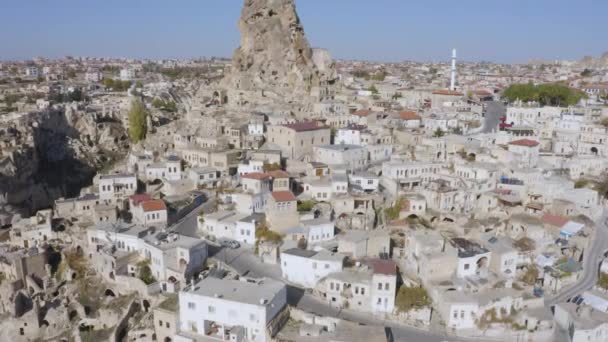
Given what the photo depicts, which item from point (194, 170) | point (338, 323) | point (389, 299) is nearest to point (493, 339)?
point (389, 299)

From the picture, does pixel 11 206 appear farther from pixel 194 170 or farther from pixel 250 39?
pixel 250 39

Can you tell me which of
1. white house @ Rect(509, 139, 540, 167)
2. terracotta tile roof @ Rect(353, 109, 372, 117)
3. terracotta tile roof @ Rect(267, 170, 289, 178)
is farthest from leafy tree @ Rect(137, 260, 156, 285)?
terracotta tile roof @ Rect(353, 109, 372, 117)

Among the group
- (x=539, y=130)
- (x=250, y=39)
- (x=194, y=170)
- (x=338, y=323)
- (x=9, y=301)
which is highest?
(x=250, y=39)

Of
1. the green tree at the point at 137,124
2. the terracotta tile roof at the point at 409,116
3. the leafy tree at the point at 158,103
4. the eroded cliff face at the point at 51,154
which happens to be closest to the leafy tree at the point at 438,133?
the terracotta tile roof at the point at 409,116

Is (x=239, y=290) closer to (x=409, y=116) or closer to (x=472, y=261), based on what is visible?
(x=472, y=261)

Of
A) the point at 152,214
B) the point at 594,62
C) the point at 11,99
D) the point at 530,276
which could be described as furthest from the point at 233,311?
the point at 594,62
